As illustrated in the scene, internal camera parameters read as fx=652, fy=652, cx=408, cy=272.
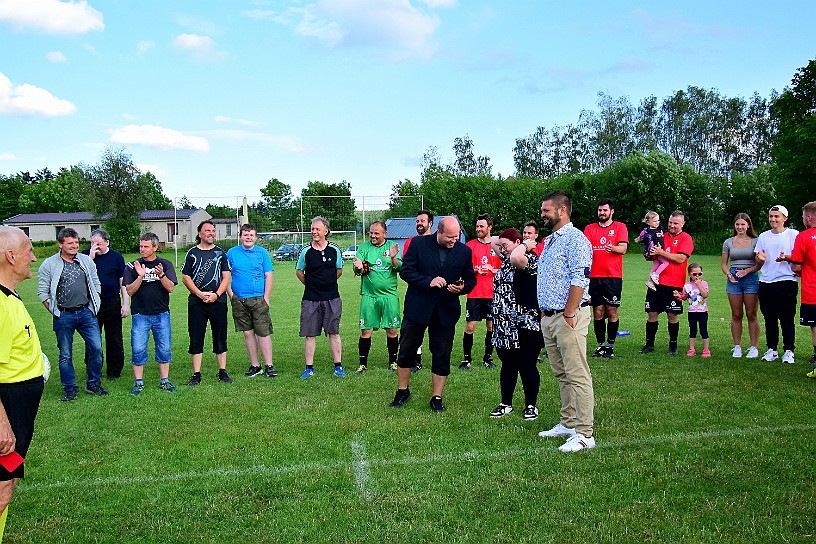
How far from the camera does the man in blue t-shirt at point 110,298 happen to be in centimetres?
878

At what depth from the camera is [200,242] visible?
27.3 feet

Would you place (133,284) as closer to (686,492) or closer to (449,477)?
(449,477)

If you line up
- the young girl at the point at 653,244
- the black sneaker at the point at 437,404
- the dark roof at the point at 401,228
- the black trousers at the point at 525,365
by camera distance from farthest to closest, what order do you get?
the dark roof at the point at 401,228
the young girl at the point at 653,244
the black sneaker at the point at 437,404
the black trousers at the point at 525,365

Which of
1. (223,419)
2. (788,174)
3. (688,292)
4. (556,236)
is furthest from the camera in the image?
(788,174)

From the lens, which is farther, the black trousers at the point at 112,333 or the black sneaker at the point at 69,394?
the black trousers at the point at 112,333

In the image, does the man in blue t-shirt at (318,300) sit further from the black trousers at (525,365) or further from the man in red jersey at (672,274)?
the man in red jersey at (672,274)

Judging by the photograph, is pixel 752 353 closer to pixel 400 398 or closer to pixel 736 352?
pixel 736 352

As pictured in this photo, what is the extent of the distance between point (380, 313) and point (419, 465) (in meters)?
3.97

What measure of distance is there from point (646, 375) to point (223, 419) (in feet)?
16.4

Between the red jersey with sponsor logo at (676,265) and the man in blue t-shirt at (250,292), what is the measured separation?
5.59m

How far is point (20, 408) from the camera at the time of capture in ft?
10.7

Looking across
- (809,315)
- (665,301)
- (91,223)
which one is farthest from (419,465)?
(91,223)

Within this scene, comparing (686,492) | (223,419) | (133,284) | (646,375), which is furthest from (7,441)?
(646,375)

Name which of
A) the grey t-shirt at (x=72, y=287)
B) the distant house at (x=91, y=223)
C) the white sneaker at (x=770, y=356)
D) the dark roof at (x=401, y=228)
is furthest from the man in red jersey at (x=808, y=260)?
the distant house at (x=91, y=223)
